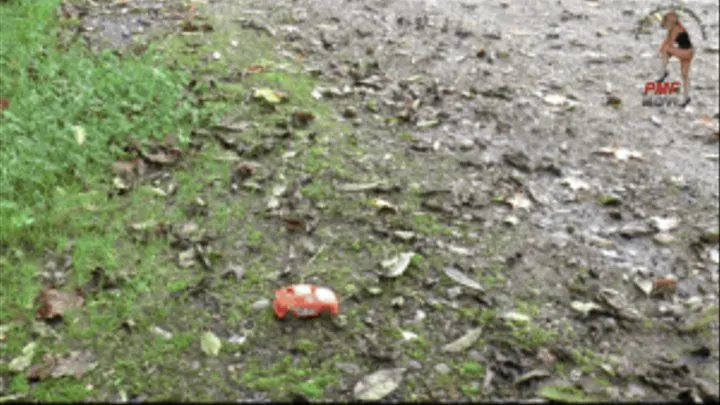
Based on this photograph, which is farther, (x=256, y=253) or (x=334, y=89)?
(x=334, y=89)

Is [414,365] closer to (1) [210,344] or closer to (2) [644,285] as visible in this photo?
(1) [210,344]

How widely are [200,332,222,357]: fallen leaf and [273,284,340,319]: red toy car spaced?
0.87 feet

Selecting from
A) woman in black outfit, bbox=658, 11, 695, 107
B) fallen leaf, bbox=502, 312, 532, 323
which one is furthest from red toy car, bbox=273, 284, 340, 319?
woman in black outfit, bbox=658, 11, 695, 107

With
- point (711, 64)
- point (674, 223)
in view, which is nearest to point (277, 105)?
point (674, 223)

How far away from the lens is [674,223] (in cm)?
346

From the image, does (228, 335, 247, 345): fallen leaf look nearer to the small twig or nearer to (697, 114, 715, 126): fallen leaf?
the small twig

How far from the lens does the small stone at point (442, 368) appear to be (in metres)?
2.72

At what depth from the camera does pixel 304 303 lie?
2.97 meters

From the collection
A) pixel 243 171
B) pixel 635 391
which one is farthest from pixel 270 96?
pixel 635 391

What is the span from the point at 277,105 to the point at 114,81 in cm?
106

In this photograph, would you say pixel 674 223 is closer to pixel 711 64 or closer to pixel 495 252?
pixel 495 252

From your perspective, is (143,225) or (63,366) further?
(143,225)

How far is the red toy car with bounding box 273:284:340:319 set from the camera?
9.70ft

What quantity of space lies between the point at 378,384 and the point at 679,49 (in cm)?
336
